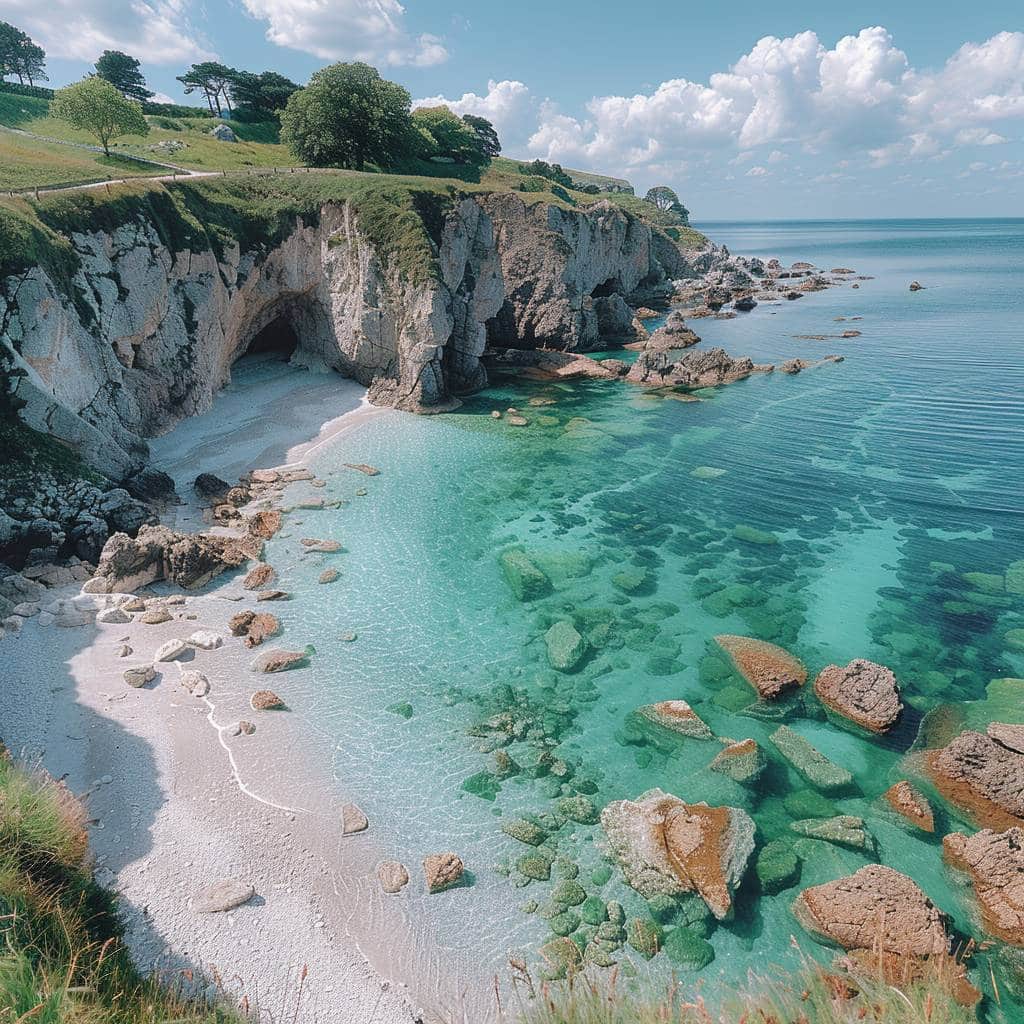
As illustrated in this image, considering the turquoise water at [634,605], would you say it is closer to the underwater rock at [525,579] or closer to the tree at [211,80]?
the underwater rock at [525,579]

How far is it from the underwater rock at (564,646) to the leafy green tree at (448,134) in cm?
8000

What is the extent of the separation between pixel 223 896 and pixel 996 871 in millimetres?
17278

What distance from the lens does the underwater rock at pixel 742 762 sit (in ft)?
51.5

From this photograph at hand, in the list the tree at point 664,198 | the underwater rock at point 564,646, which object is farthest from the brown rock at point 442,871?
the tree at point 664,198

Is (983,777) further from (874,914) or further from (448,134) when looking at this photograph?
(448,134)

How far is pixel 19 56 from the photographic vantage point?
7456 centimetres

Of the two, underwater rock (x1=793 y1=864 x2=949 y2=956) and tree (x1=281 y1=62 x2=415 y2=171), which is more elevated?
tree (x1=281 y1=62 x2=415 y2=171)

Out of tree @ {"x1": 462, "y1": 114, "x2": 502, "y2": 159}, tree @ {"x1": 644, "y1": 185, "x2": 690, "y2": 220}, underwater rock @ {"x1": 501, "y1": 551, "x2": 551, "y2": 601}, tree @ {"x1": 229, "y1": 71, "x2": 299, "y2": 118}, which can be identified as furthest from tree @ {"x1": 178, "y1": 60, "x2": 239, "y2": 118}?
tree @ {"x1": 644, "y1": 185, "x2": 690, "y2": 220}

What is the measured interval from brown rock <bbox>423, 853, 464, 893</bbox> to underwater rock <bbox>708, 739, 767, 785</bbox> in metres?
7.44

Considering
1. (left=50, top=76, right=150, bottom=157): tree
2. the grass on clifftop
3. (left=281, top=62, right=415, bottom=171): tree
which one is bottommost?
the grass on clifftop

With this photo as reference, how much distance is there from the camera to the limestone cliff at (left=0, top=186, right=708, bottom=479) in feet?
87.4

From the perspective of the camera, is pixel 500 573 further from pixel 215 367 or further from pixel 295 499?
pixel 215 367

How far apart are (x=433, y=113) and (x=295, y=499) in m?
78.2

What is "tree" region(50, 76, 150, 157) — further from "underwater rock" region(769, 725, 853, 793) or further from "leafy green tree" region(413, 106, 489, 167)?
"underwater rock" region(769, 725, 853, 793)
